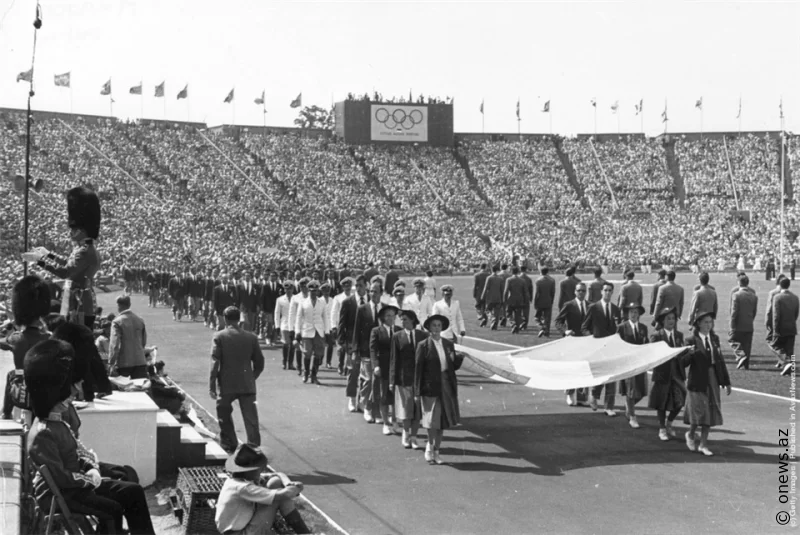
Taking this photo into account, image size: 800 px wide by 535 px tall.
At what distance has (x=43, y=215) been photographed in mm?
45250

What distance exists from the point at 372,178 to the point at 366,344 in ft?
196

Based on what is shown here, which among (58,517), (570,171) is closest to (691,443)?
(58,517)

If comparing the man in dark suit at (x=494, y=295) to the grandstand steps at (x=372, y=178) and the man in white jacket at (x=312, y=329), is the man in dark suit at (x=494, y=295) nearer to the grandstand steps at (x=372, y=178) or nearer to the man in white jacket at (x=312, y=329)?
the man in white jacket at (x=312, y=329)

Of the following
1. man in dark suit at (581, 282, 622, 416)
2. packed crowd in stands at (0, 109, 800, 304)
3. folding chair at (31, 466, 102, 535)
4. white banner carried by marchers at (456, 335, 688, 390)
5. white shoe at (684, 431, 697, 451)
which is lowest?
white shoe at (684, 431, 697, 451)

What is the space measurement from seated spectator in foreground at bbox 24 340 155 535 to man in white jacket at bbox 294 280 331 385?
1064 centimetres

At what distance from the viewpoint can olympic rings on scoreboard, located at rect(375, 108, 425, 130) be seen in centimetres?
7831

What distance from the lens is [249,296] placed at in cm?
2375

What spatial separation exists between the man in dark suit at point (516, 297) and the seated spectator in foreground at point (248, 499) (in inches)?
733

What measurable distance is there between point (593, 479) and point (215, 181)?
5793 centimetres

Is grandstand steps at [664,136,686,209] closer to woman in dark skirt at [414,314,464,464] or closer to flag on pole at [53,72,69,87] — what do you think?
flag on pole at [53,72,69,87]

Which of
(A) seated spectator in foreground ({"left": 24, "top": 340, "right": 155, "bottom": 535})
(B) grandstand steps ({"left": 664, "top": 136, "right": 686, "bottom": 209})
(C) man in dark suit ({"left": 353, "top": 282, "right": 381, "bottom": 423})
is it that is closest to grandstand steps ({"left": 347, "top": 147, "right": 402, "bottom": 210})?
(B) grandstand steps ({"left": 664, "top": 136, "right": 686, "bottom": 209})

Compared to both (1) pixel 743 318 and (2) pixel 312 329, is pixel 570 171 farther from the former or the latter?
(2) pixel 312 329

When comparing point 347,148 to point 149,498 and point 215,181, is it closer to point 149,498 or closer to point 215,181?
point 215,181

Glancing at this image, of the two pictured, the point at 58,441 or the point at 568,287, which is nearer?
the point at 58,441
